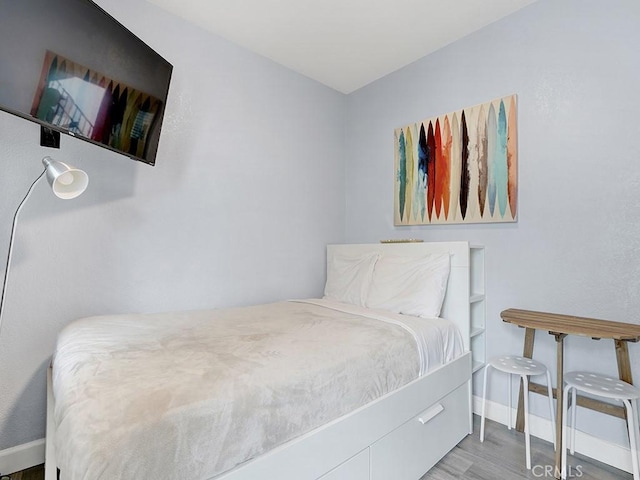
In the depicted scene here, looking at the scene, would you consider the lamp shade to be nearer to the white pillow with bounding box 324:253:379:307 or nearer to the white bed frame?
the white bed frame

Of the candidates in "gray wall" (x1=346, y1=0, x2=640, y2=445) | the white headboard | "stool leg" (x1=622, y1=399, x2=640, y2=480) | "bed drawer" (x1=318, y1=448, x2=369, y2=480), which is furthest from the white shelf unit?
"bed drawer" (x1=318, y1=448, x2=369, y2=480)

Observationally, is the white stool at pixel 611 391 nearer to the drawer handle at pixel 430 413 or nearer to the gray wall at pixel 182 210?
the drawer handle at pixel 430 413

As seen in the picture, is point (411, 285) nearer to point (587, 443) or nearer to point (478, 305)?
point (478, 305)

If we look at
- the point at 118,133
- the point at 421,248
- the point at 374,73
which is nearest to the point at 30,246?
the point at 118,133

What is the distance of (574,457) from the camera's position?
1.72 metres

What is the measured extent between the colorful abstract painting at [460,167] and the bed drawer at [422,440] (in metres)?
1.17

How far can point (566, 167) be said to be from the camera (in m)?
1.84

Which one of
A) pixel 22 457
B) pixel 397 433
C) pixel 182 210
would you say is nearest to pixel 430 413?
pixel 397 433

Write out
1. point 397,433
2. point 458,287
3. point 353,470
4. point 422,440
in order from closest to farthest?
1. point 353,470
2. point 397,433
3. point 422,440
4. point 458,287

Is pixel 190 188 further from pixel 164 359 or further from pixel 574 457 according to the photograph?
pixel 574 457

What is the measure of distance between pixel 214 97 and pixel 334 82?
1.23 metres

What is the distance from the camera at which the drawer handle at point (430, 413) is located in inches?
60.2

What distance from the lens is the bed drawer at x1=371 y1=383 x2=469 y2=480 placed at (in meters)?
1.34

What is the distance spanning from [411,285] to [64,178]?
190cm
